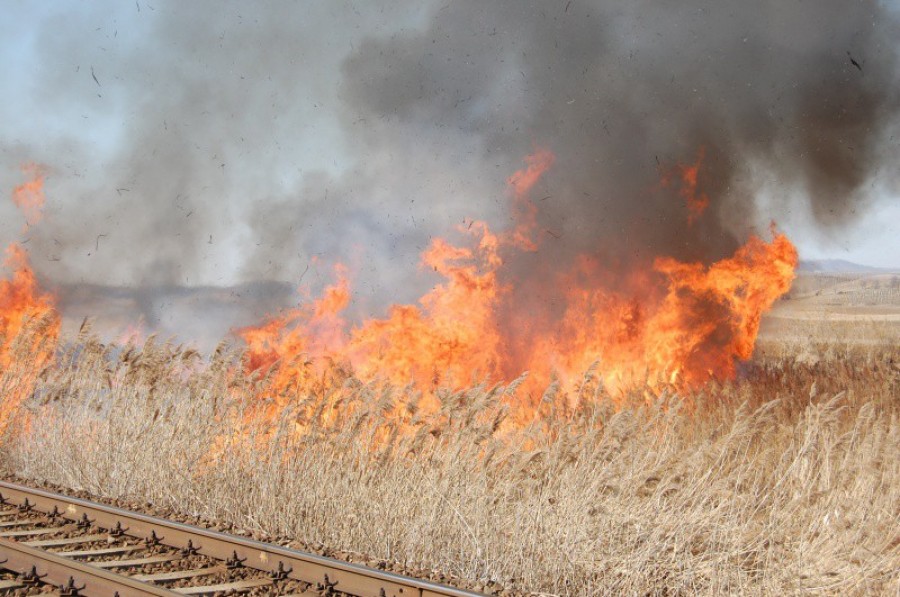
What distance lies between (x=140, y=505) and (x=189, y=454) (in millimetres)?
734

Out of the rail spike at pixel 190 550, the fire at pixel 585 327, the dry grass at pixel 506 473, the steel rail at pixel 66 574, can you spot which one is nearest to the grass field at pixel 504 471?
the dry grass at pixel 506 473

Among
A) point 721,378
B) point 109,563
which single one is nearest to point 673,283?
point 721,378

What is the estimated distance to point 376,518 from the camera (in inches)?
256

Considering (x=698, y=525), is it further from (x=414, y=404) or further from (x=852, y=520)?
(x=414, y=404)

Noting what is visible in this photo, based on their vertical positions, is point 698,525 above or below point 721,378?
below

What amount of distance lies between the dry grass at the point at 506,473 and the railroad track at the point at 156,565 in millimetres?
862

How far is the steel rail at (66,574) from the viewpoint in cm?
485

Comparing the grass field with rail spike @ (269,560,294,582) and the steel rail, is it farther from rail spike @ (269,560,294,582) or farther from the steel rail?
the steel rail

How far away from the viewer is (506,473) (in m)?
7.18

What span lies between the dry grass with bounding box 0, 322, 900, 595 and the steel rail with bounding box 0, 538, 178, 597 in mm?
1866

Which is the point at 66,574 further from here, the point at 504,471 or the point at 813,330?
the point at 813,330

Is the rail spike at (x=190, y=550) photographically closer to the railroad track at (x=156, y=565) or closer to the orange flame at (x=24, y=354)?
the railroad track at (x=156, y=565)

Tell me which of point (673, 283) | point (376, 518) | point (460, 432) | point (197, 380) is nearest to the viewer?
point (376, 518)

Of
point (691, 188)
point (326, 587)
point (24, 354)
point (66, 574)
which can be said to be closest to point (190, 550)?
point (66, 574)
